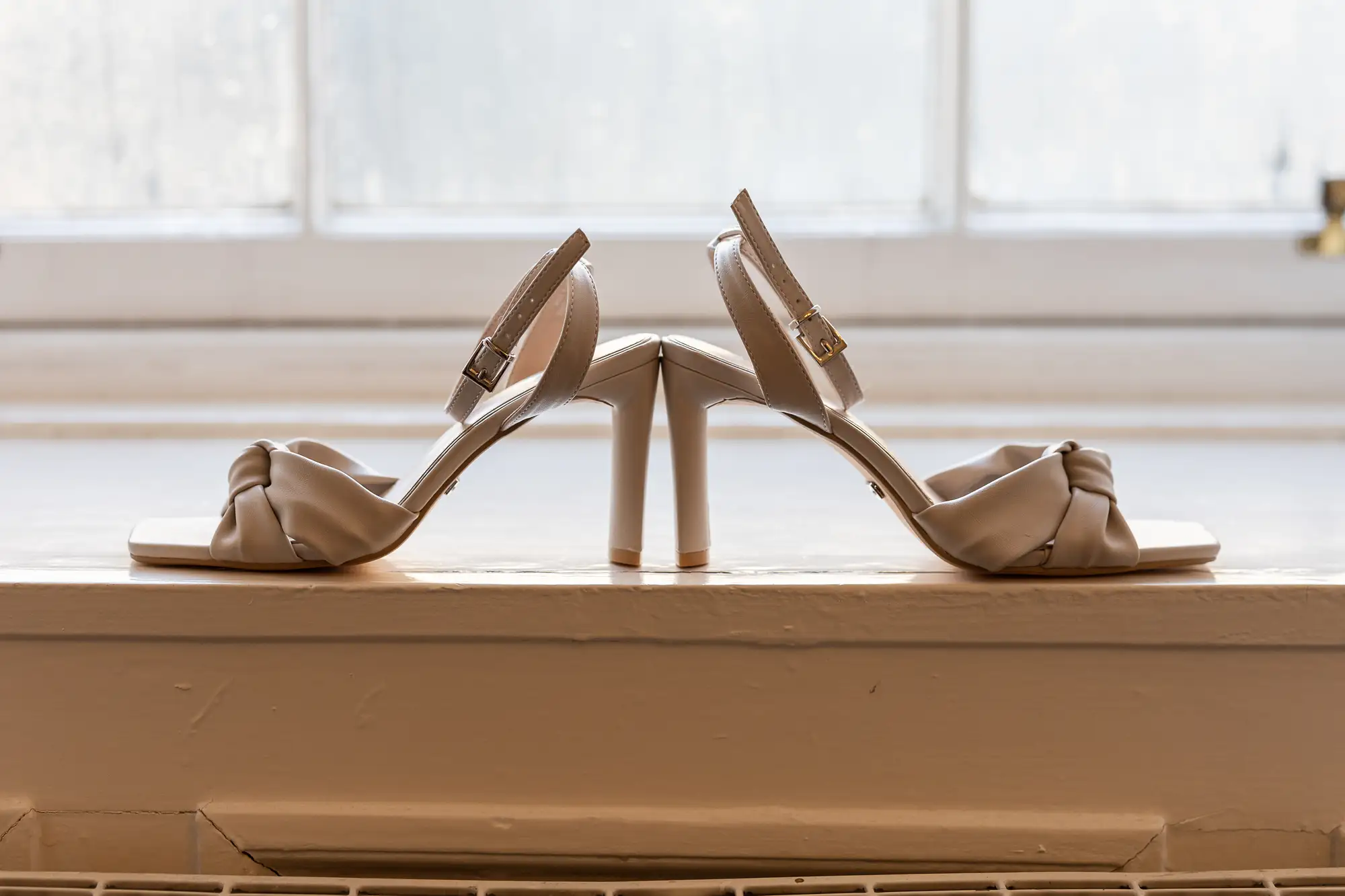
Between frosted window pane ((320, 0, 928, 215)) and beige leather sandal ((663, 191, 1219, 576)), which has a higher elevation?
frosted window pane ((320, 0, 928, 215))

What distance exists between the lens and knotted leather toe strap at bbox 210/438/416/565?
65cm

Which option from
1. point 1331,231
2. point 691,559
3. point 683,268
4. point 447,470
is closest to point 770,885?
point 691,559

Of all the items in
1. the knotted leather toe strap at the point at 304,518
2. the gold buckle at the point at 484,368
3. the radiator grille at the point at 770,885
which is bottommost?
the radiator grille at the point at 770,885

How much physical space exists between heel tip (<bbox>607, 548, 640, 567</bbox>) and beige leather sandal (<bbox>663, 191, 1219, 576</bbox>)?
0.03 metres

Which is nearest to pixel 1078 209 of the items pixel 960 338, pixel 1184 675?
pixel 960 338

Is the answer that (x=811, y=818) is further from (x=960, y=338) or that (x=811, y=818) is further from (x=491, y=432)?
(x=960, y=338)

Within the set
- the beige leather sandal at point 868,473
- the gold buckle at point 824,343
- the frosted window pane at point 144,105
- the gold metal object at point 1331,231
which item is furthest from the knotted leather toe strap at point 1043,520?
the frosted window pane at point 144,105

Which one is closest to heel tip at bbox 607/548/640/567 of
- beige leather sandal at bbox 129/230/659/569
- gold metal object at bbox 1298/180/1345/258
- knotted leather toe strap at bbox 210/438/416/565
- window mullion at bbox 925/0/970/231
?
beige leather sandal at bbox 129/230/659/569

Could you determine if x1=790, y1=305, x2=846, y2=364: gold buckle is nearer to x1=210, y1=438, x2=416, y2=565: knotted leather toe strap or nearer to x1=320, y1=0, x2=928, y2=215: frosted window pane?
x1=210, y1=438, x2=416, y2=565: knotted leather toe strap

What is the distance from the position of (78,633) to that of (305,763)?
5.5 inches

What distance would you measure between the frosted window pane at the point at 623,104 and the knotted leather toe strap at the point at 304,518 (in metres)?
0.70

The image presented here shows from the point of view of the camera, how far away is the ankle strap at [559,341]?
0.67 m

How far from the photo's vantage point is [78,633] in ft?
2.11

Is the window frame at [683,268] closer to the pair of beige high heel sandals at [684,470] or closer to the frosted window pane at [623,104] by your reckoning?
the frosted window pane at [623,104]
